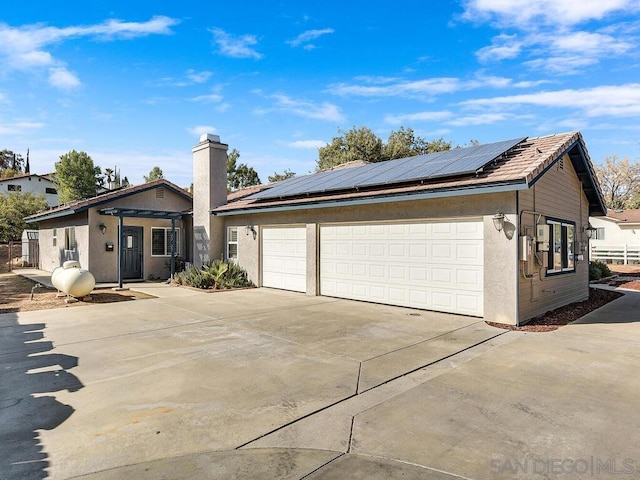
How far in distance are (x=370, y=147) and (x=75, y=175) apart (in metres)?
32.2

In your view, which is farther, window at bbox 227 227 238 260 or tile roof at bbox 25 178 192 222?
window at bbox 227 227 238 260

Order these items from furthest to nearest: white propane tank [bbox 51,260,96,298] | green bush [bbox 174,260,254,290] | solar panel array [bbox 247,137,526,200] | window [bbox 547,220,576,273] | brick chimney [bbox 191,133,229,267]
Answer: brick chimney [bbox 191,133,229,267] < green bush [bbox 174,260,254,290] < white propane tank [bbox 51,260,96,298] < window [bbox 547,220,576,273] < solar panel array [bbox 247,137,526,200]

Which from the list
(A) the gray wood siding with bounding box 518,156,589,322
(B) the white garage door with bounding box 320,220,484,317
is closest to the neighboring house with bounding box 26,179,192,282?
(B) the white garage door with bounding box 320,220,484,317

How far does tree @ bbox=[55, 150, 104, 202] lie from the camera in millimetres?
41719

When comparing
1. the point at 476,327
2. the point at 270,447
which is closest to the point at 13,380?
the point at 270,447

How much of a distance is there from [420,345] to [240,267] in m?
9.59

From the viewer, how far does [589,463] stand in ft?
9.82

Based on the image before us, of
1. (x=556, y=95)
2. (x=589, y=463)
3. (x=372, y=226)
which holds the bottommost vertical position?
(x=589, y=463)

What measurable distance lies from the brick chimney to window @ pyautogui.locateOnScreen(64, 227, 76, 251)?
227 inches

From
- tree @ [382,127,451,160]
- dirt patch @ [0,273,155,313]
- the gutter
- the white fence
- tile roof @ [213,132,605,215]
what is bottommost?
dirt patch @ [0,273,155,313]

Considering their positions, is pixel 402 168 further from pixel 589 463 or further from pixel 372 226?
pixel 589 463

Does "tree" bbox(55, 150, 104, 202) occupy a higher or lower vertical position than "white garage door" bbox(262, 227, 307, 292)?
higher

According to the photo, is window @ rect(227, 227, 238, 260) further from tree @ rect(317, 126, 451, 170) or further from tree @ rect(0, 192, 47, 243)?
tree @ rect(0, 192, 47, 243)

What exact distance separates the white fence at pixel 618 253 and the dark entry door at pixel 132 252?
1146 inches
